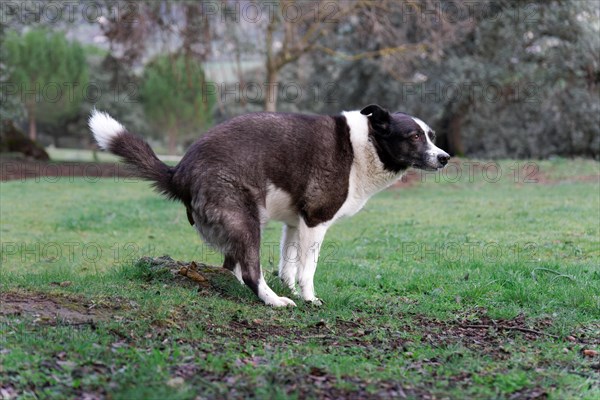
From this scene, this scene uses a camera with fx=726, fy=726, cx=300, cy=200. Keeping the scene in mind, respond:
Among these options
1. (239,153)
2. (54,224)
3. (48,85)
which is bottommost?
(54,224)

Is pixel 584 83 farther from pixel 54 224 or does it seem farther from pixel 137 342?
pixel 137 342

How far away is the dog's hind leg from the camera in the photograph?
7559 mm

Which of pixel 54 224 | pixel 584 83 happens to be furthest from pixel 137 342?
pixel 584 83

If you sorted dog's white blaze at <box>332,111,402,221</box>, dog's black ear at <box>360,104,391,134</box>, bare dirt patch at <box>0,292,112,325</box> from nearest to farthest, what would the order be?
bare dirt patch at <box>0,292,112,325</box>
dog's white blaze at <box>332,111,402,221</box>
dog's black ear at <box>360,104,391,134</box>

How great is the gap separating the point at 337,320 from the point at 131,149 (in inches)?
98.2

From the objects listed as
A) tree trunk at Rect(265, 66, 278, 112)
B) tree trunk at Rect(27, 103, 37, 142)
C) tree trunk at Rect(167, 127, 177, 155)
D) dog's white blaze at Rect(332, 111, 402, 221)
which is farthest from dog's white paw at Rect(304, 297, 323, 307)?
tree trunk at Rect(167, 127, 177, 155)

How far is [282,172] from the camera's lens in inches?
274

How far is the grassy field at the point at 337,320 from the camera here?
4.34m

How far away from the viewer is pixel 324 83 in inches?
1237

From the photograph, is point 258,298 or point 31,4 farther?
point 31,4

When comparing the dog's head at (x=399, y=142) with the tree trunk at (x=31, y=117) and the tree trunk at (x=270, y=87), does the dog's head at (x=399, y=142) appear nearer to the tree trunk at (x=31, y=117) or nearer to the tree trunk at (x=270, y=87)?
the tree trunk at (x=270, y=87)

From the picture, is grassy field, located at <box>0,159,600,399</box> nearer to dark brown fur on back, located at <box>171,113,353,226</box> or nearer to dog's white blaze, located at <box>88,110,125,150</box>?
dark brown fur on back, located at <box>171,113,353,226</box>

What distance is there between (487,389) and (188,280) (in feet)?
12.2

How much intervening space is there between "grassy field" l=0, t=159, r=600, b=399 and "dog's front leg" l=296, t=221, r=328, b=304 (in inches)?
11.1
